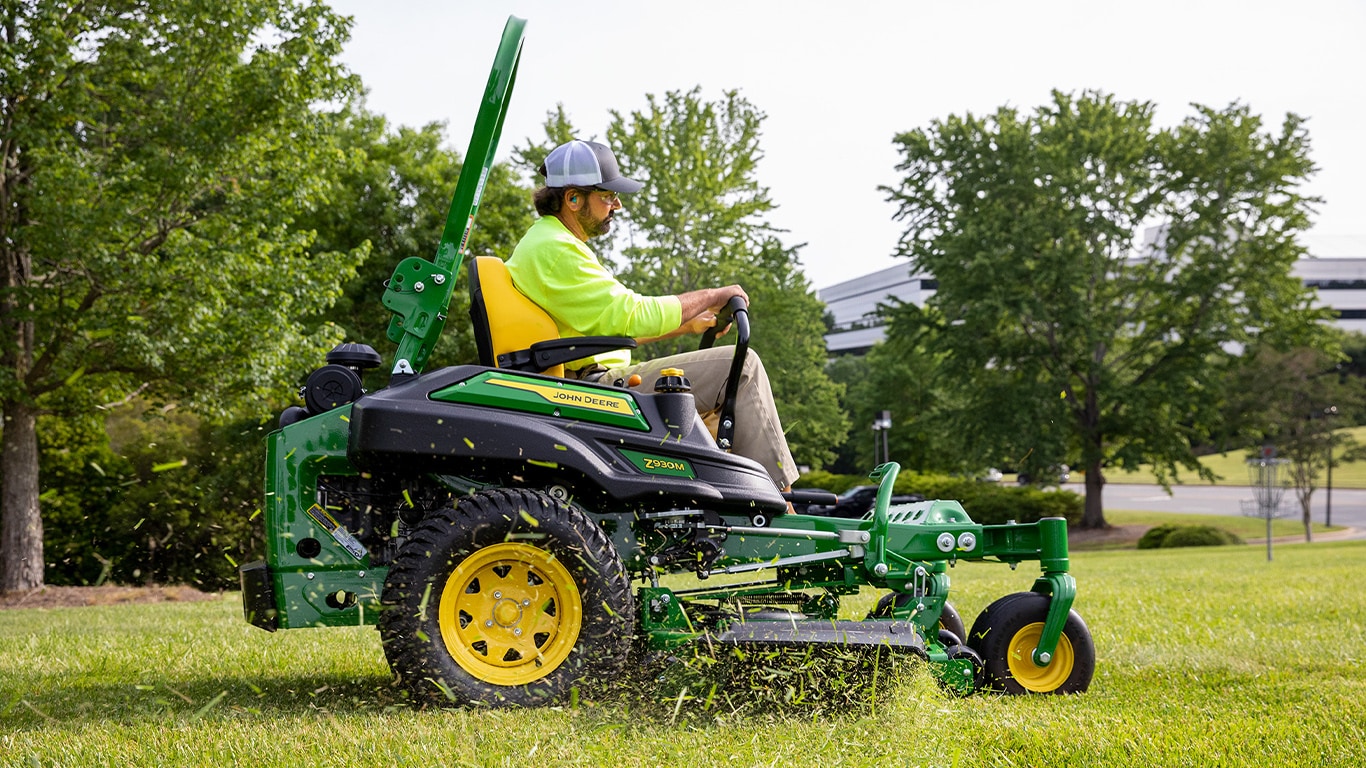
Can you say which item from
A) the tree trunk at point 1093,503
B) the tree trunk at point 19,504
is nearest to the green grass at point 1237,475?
the tree trunk at point 1093,503

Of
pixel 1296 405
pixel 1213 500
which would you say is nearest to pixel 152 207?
pixel 1296 405

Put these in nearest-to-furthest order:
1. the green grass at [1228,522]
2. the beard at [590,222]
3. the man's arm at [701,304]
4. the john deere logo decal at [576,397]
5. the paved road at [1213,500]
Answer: the john deere logo decal at [576,397] < the man's arm at [701,304] < the beard at [590,222] < the green grass at [1228,522] < the paved road at [1213,500]

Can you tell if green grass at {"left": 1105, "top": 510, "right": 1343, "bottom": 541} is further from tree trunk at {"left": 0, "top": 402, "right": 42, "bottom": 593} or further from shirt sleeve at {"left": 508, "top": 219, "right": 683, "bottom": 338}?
shirt sleeve at {"left": 508, "top": 219, "right": 683, "bottom": 338}

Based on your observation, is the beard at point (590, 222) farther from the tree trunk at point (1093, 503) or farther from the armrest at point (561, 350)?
the tree trunk at point (1093, 503)

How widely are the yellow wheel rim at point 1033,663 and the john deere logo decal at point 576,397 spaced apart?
1.81m

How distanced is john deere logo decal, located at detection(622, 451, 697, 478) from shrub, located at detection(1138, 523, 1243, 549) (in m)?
28.3

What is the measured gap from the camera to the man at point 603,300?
13.4 ft

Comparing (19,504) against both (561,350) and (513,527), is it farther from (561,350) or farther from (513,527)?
(513,527)

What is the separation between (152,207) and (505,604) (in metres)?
11.0

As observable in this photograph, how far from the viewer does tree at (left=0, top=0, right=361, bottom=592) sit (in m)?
12.6

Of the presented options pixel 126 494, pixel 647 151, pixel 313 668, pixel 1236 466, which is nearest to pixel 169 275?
pixel 126 494

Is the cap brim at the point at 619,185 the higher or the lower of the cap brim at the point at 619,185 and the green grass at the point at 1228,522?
the higher

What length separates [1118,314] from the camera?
1282 inches

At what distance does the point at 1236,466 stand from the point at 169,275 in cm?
7181
